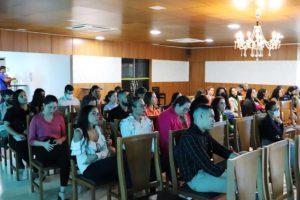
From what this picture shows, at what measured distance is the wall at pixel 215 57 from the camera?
11.2 metres

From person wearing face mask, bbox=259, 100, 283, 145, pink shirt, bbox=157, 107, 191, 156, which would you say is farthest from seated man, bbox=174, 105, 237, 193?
person wearing face mask, bbox=259, 100, 283, 145

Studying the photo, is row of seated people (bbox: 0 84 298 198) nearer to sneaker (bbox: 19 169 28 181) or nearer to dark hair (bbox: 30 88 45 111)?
sneaker (bbox: 19 169 28 181)

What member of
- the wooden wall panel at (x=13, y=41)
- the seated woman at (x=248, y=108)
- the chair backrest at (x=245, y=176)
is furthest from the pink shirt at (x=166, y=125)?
the wooden wall panel at (x=13, y=41)

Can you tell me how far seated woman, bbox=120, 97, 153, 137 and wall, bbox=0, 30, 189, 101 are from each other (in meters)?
6.03

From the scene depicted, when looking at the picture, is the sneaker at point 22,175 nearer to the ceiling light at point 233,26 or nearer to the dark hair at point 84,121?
the dark hair at point 84,121

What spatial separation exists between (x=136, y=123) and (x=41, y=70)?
770cm

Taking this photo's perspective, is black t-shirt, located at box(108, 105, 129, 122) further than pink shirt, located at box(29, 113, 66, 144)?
Yes

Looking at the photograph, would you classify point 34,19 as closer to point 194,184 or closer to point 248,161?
point 194,184

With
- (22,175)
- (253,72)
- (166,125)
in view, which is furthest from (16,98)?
(253,72)

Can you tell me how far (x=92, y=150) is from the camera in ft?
10.5

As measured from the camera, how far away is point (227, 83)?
12.8m

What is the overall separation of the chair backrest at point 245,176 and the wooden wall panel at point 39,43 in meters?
8.04

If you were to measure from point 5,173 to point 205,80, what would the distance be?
9.95 m

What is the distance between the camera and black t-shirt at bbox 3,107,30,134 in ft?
14.6
